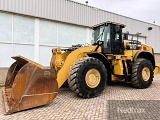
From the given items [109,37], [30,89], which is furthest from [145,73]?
[30,89]

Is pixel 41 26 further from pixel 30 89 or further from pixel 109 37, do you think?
pixel 30 89

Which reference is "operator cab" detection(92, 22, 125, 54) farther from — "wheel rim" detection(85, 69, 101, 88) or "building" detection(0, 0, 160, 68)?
"building" detection(0, 0, 160, 68)

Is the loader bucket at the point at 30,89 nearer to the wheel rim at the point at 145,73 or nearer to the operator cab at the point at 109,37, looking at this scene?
the operator cab at the point at 109,37

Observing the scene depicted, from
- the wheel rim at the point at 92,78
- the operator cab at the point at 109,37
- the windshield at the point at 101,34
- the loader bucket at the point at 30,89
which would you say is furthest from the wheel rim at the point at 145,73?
the loader bucket at the point at 30,89

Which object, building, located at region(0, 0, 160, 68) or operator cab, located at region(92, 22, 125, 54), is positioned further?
building, located at region(0, 0, 160, 68)

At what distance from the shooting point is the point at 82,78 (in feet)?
25.8

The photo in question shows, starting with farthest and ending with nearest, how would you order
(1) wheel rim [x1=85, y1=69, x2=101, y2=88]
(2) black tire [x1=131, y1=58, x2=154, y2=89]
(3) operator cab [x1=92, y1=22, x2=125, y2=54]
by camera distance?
1. (2) black tire [x1=131, y1=58, x2=154, y2=89]
2. (3) operator cab [x1=92, y1=22, x2=125, y2=54]
3. (1) wheel rim [x1=85, y1=69, x2=101, y2=88]

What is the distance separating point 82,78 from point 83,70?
27 cm

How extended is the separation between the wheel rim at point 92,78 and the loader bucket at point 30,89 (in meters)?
1.50

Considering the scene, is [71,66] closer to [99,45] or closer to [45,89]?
[45,89]

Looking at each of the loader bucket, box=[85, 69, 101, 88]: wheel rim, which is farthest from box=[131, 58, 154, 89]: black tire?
the loader bucket

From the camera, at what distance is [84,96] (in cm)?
795

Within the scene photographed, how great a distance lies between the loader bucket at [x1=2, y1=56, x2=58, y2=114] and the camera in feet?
20.8

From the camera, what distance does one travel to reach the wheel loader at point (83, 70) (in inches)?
257
